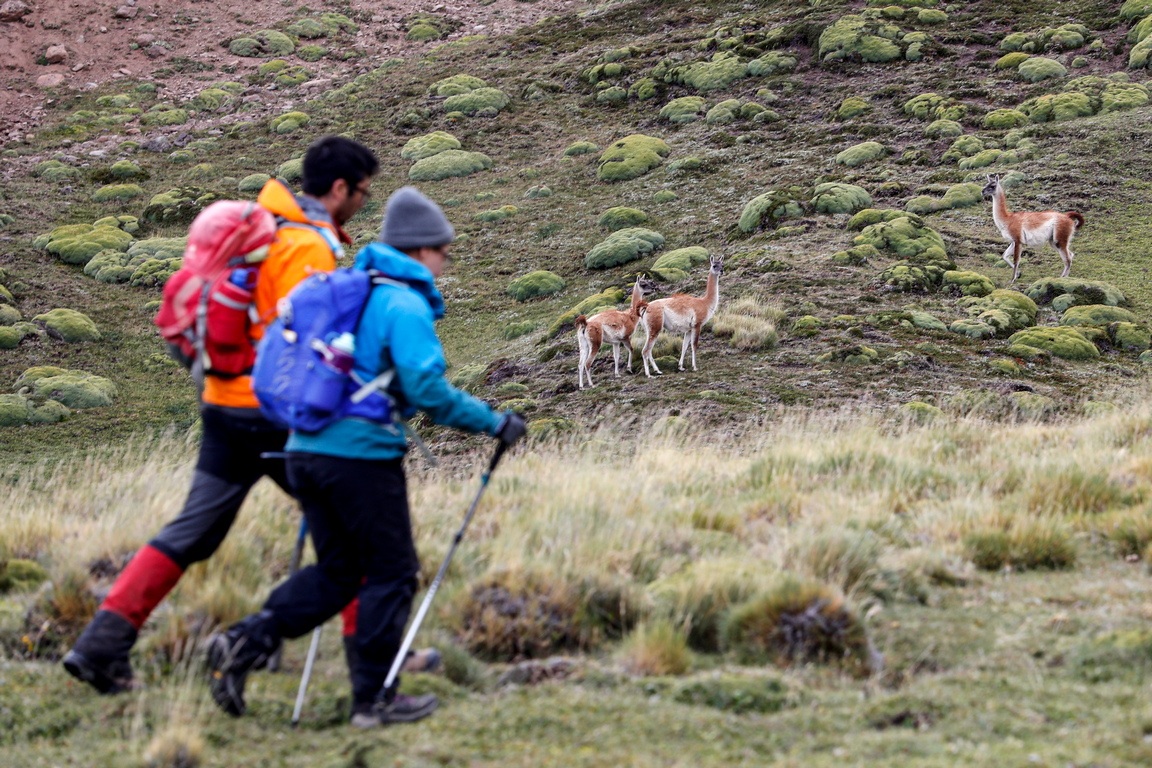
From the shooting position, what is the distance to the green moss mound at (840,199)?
Answer: 2114 centimetres

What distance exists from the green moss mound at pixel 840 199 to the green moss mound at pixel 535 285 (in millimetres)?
5896

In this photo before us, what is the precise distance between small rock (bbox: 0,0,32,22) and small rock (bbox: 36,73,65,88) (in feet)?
13.5

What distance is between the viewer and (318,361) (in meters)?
3.66

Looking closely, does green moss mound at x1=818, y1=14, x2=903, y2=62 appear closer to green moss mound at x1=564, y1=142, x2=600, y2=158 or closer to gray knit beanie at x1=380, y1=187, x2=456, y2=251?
Result: green moss mound at x1=564, y1=142, x2=600, y2=158

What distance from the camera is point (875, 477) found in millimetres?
6973

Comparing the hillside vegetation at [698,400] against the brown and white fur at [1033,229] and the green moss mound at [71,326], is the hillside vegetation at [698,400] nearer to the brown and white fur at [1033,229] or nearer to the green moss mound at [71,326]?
the green moss mound at [71,326]

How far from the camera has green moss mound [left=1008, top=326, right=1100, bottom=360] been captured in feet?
46.7

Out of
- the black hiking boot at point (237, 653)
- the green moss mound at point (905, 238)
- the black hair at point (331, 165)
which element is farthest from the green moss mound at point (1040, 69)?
the black hiking boot at point (237, 653)

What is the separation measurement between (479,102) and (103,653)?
33.2 m

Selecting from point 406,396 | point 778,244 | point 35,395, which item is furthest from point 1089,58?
point 406,396

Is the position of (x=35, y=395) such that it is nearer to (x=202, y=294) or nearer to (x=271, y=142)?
(x=202, y=294)

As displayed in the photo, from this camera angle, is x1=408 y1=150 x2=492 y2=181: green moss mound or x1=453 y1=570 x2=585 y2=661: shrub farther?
x1=408 y1=150 x2=492 y2=181: green moss mound

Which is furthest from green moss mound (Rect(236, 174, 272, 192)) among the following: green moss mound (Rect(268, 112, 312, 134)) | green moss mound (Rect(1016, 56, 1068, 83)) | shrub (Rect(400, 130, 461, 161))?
green moss mound (Rect(1016, 56, 1068, 83))

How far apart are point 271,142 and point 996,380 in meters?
29.2
